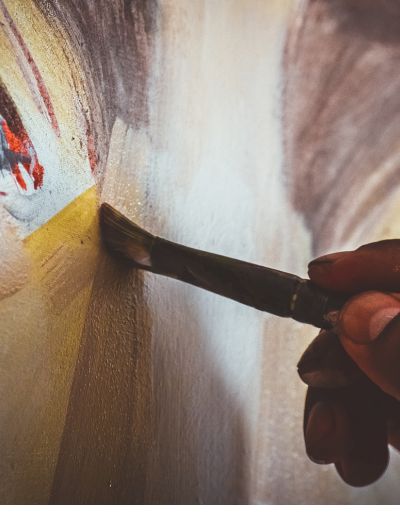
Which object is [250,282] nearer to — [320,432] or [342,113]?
[320,432]

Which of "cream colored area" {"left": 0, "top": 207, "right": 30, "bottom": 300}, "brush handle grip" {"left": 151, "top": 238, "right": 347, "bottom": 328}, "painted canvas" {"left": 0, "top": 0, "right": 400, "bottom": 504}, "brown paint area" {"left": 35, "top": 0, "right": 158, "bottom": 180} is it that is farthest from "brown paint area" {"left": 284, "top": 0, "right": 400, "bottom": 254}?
"cream colored area" {"left": 0, "top": 207, "right": 30, "bottom": 300}

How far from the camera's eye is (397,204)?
4.33 ft

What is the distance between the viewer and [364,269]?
0.62m

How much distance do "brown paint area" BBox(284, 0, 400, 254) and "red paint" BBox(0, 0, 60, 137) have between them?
699mm

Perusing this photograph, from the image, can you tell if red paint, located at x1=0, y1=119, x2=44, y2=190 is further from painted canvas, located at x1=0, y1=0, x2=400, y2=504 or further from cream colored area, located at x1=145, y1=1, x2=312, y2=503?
cream colored area, located at x1=145, y1=1, x2=312, y2=503

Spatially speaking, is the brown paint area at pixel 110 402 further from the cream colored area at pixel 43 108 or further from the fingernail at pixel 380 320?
the fingernail at pixel 380 320

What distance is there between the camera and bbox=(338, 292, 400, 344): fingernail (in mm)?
577

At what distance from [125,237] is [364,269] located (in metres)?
0.33

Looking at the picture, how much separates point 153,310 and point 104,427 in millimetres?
204

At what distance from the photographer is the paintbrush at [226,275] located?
68cm

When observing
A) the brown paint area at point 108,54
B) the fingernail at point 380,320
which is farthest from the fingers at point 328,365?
the brown paint area at point 108,54

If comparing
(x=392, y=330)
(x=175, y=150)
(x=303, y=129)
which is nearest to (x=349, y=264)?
(x=392, y=330)
